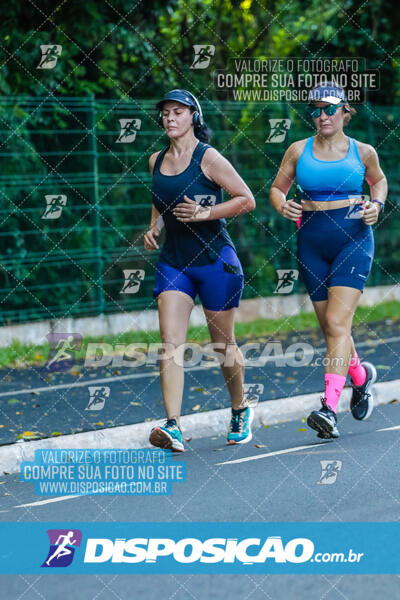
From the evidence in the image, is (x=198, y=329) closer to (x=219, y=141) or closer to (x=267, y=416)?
(x=219, y=141)

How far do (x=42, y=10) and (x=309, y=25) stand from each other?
17.2 ft

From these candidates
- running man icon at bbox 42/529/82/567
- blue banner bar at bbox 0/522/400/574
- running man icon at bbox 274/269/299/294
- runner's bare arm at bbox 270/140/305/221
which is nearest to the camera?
blue banner bar at bbox 0/522/400/574

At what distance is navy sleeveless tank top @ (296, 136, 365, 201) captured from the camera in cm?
738

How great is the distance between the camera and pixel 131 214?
13.9 meters

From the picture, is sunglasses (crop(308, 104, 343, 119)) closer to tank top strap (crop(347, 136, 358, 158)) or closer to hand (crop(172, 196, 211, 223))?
tank top strap (crop(347, 136, 358, 158))

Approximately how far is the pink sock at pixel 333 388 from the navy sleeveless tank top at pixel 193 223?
1083 millimetres

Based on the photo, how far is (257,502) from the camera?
230 inches

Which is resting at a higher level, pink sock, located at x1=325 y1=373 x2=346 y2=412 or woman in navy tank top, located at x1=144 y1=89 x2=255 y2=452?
woman in navy tank top, located at x1=144 y1=89 x2=255 y2=452

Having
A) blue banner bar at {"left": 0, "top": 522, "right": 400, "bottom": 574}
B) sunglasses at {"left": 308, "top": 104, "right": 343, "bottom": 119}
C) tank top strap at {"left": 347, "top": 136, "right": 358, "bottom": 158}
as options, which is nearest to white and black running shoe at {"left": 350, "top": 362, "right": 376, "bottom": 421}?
tank top strap at {"left": 347, "top": 136, "right": 358, "bottom": 158}

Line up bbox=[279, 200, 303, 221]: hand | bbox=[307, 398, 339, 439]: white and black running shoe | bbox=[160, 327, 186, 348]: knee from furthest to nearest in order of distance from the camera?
bbox=[279, 200, 303, 221]: hand, bbox=[307, 398, 339, 439]: white and black running shoe, bbox=[160, 327, 186, 348]: knee

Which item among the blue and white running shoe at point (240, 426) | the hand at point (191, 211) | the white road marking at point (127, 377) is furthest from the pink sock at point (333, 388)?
the white road marking at point (127, 377)

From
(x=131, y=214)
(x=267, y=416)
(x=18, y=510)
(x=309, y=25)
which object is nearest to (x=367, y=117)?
(x=309, y=25)

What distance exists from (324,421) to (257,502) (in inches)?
57.8

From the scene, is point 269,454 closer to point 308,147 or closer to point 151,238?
point 151,238
